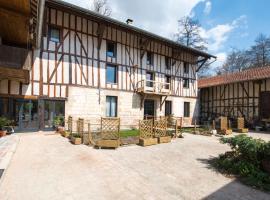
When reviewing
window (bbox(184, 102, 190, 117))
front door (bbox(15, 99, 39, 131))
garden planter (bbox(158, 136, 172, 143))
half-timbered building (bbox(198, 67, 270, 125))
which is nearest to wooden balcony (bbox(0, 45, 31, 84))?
front door (bbox(15, 99, 39, 131))

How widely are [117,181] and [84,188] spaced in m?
0.78

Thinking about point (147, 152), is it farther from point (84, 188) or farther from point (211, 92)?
point (211, 92)

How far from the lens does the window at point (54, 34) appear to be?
1214 centimetres

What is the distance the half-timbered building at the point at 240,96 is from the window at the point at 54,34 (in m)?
13.5

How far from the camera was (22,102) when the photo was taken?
11.3 m

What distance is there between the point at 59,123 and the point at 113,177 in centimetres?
814

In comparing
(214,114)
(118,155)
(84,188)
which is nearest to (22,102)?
(118,155)

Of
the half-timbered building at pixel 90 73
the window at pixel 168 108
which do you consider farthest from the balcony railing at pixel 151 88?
the window at pixel 168 108

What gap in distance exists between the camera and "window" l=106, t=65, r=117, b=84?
14469 millimetres

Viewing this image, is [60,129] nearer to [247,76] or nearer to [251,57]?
[247,76]

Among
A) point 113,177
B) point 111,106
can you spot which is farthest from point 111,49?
point 113,177

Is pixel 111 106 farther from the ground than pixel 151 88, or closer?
closer

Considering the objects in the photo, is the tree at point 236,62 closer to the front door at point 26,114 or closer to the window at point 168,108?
the window at point 168,108

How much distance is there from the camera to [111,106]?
47.3ft
